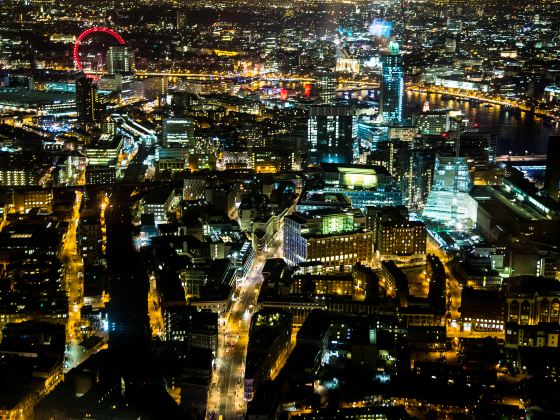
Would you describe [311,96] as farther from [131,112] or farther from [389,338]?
[389,338]

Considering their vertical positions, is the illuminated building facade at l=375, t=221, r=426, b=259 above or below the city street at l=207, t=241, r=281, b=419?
above

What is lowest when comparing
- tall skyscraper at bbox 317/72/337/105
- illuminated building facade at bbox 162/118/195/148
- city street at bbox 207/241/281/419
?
city street at bbox 207/241/281/419

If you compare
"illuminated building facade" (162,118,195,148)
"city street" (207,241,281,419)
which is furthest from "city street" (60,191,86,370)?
"illuminated building facade" (162,118,195,148)

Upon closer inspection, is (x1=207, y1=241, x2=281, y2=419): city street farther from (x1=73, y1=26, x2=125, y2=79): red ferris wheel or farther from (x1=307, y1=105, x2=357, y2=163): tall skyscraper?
(x1=73, y1=26, x2=125, y2=79): red ferris wheel

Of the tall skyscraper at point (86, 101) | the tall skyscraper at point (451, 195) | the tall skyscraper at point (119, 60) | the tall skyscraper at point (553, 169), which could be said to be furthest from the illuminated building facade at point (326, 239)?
the tall skyscraper at point (119, 60)

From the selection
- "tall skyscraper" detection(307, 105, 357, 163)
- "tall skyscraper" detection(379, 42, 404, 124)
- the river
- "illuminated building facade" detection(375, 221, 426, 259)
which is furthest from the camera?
"tall skyscraper" detection(379, 42, 404, 124)

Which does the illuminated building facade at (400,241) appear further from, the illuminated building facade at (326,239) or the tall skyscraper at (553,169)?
the tall skyscraper at (553,169)
